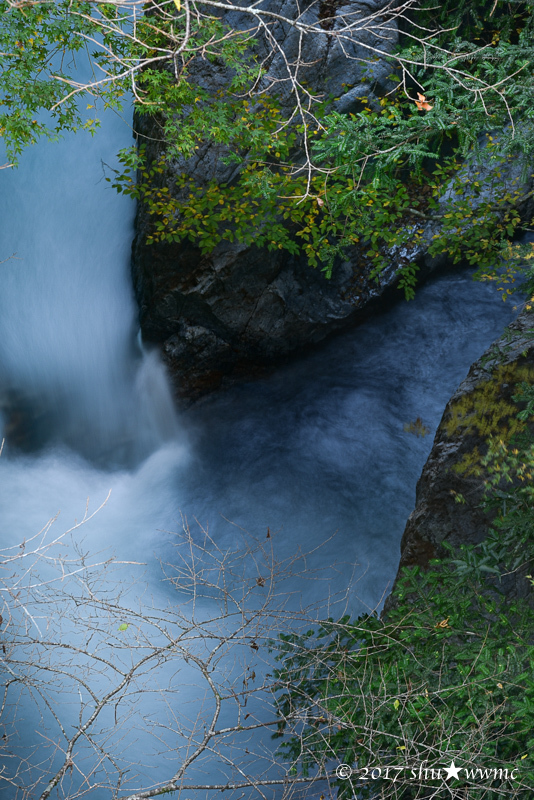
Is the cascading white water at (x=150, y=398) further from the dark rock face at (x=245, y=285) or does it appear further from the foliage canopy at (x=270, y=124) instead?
the foliage canopy at (x=270, y=124)

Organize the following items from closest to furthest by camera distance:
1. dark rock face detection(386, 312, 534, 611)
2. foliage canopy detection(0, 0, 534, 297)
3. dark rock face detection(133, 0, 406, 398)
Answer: dark rock face detection(386, 312, 534, 611) → foliage canopy detection(0, 0, 534, 297) → dark rock face detection(133, 0, 406, 398)

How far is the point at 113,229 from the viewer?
8.12 m

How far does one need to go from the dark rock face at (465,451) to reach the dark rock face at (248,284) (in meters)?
3.44

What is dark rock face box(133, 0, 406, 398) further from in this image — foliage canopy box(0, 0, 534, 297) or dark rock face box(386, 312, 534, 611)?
dark rock face box(386, 312, 534, 611)

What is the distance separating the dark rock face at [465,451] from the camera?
→ 447 centimetres

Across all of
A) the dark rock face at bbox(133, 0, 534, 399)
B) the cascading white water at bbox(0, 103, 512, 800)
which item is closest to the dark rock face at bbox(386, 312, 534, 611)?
the cascading white water at bbox(0, 103, 512, 800)

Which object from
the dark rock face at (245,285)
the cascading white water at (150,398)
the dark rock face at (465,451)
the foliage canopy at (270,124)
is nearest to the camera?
the dark rock face at (465,451)

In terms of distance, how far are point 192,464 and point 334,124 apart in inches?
180

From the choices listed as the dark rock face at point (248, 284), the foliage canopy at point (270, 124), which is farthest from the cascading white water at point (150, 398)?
the foliage canopy at point (270, 124)

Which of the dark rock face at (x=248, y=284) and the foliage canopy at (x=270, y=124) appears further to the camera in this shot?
the dark rock face at (x=248, y=284)

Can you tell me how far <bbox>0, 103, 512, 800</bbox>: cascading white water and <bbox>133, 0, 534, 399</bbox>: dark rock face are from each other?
0.36 meters

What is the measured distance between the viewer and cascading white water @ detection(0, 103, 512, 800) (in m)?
7.08

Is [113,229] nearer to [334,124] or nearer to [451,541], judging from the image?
[334,124]

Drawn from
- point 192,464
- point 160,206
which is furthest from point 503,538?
point 160,206
